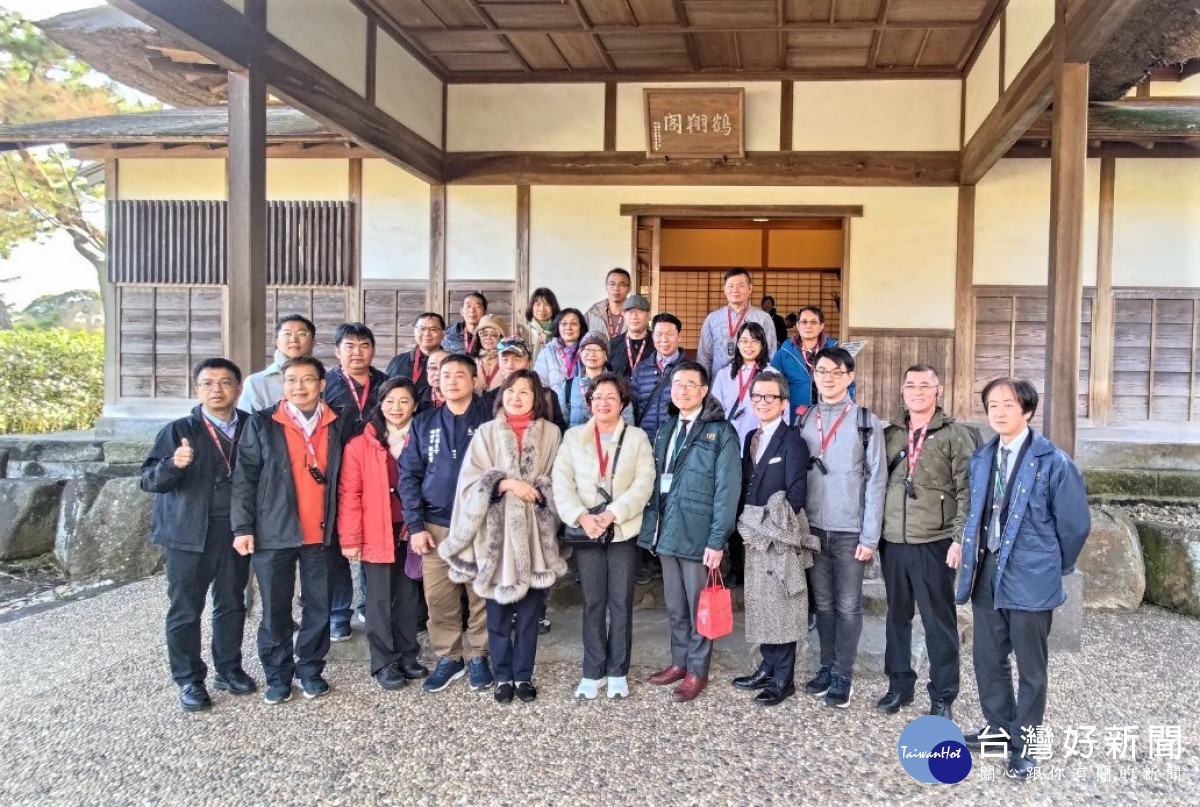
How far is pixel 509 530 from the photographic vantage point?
3.65 meters

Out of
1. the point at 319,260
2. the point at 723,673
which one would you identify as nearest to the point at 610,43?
the point at 319,260

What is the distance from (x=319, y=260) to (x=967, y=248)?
283 inches

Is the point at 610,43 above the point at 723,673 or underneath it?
above

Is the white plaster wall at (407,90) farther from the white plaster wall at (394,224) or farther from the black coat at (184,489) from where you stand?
the black coat at (184,489)

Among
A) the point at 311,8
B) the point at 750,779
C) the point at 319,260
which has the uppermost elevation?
the point at 311,8

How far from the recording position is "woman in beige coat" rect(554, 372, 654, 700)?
3633 mm

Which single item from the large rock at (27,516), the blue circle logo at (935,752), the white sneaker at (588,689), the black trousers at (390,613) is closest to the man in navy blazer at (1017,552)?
the blue circle logo at (935,752)

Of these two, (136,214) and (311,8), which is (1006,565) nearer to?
(311,8)

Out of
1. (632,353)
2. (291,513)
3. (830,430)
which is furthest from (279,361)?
(830,430)

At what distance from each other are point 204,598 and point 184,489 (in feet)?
1.96

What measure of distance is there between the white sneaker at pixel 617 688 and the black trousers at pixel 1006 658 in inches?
66.7

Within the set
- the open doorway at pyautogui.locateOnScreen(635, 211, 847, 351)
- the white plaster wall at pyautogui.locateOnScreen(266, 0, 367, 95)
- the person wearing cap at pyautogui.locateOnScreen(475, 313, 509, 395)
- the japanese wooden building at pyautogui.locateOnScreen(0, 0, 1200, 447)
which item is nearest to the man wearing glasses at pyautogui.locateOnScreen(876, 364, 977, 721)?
the person wearing cap at pyautogui.locateOnScreen(475, 313, 509, 395)

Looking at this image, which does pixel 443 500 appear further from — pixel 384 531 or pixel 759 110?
pixel 759 110

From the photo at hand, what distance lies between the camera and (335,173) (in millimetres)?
8047
